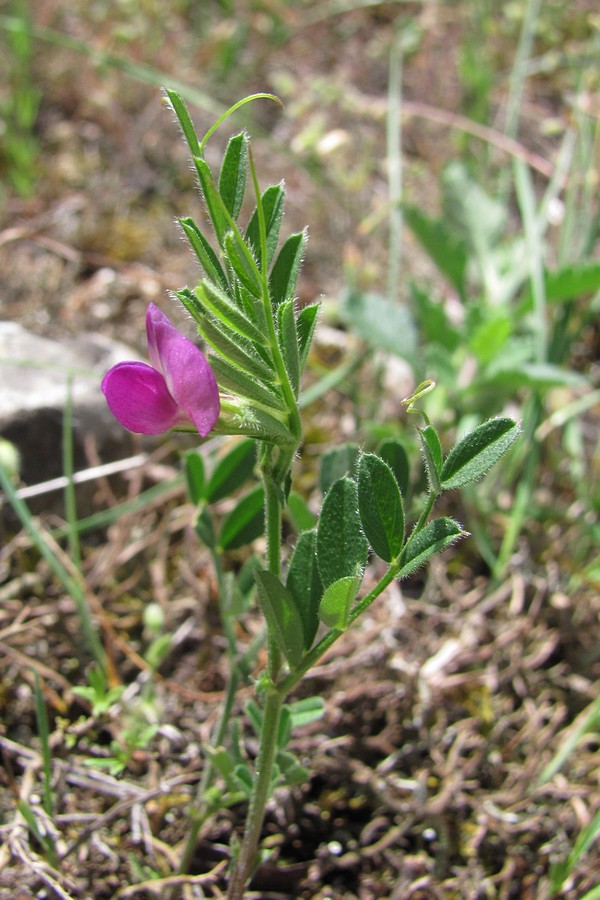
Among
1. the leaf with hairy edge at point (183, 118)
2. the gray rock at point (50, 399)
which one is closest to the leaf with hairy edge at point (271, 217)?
the leaf with hairy edge at point (183, 118)

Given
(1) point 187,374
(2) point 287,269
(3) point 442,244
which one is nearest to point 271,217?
(2) point 287,269

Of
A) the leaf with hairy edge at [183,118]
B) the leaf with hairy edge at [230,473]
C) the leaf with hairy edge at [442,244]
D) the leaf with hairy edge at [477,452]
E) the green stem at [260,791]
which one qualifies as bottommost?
the green stem at [260,791]

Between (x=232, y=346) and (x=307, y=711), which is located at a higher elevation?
(x=232, y=346)

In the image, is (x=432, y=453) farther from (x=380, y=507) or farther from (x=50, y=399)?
(x=50, y=399)

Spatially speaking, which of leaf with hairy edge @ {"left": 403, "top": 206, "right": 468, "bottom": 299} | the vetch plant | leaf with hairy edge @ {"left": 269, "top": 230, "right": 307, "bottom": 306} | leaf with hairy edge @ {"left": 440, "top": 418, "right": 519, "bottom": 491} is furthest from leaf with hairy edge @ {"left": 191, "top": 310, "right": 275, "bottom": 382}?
leaf with hairy edge @ {"left": 403, "top": 206, "right": 468, "bottom": 299}

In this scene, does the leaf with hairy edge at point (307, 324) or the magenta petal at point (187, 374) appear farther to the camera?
the leaf with hairy edge at point (307, 324)

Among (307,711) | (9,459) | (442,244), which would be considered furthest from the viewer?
(442,244)

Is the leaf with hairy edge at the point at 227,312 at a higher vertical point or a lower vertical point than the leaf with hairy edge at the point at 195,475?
higher

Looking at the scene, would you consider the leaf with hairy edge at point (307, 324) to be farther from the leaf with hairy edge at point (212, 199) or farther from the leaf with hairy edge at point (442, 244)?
the leaf with hairy edge at point (442, 244)
